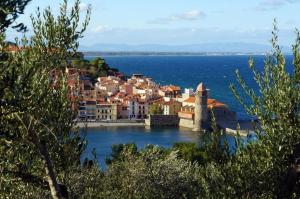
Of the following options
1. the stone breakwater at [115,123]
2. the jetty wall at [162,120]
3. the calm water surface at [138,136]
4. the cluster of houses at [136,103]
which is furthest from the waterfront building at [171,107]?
the calm water surface at [138,136]

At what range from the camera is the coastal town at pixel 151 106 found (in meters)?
56.4

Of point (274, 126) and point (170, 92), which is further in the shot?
point (170, 92)

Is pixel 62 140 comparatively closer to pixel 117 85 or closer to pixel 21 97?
pixel 21 97

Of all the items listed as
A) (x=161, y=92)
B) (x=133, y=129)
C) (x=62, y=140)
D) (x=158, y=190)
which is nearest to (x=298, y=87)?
(x=62, y=140)

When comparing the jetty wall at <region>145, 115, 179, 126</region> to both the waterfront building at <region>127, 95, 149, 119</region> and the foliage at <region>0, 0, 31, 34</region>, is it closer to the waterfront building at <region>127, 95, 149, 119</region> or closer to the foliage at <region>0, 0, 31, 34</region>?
the waterfront building at <region>127, 95, 149, 119</region>

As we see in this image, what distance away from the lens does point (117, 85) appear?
69.7 meters

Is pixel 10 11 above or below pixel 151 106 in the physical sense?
above

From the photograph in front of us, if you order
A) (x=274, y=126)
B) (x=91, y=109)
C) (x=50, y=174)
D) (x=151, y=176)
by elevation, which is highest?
(x=274, y=126)

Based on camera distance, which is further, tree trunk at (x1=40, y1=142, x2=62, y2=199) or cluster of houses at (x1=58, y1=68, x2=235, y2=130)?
cluster of houses at (x1=58, y1=68, x2=235, y2=130)

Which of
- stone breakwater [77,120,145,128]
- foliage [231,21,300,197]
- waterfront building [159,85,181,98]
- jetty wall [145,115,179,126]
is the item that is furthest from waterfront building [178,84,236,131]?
foliage [231,21,300,197]

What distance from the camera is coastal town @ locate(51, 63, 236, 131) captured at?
56438 millimetres

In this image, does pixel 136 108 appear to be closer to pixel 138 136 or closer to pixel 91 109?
pixel 91 109

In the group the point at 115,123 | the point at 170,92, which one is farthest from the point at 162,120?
the point at 170,92

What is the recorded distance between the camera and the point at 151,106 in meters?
61.0
